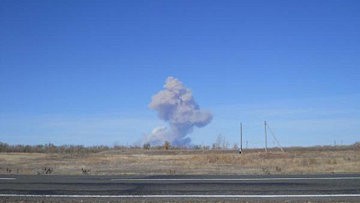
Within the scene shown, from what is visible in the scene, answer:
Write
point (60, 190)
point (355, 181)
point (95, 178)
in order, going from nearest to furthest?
point (60, 190)
point (355, 181)
point (95, 178)

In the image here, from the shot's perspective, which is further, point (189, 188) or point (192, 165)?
point (192, 165)

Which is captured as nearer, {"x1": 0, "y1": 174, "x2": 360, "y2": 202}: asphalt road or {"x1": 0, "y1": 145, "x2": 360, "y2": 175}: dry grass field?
{"x1": 0, "y1": 174, "x2": 360, "y2": 202}: asphalt road

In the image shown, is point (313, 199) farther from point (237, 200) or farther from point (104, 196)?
point (104, 196)

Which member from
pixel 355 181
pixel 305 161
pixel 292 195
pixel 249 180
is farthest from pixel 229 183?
pixel 305 161

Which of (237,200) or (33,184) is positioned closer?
(237,200)

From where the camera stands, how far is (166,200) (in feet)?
42.3

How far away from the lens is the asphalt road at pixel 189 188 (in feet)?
43.9

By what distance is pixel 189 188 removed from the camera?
591 inches

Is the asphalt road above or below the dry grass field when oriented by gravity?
below

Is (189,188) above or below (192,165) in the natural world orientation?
below

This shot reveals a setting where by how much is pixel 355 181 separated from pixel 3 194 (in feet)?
36.8

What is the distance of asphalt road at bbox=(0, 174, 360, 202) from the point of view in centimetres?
1338

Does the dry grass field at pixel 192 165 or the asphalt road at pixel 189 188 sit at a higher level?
the dry grass field at pixel 192 165

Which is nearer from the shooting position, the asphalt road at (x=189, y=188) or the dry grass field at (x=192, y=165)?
the asphalt road at (x=189, y=188)
